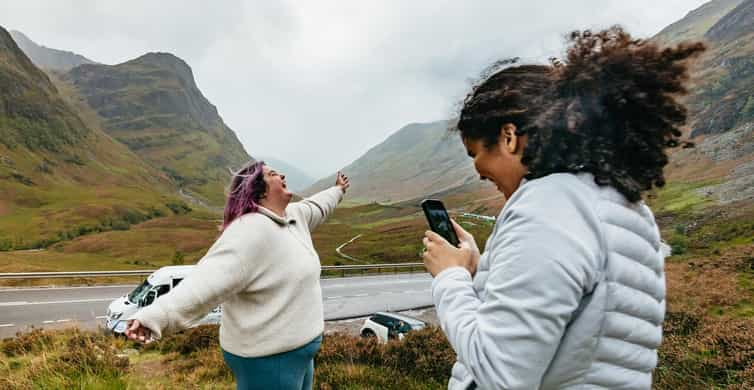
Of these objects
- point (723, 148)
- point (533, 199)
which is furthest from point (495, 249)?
point (723, 148)

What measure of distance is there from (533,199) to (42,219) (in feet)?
258

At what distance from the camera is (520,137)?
1.21 meters

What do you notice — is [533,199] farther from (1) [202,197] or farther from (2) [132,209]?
(1) [202,197]

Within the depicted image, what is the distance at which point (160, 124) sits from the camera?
172 metres

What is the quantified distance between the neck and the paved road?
40.7 ft

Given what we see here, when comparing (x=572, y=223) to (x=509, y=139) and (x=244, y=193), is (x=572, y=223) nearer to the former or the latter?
(x=509, y=139)

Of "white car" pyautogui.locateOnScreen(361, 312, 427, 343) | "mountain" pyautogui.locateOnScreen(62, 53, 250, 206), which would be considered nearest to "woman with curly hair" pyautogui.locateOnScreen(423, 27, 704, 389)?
"white car" pyautogui.locateOnScreen(361, 312, 427, 343)

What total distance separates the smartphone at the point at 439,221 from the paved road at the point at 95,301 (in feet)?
44.8

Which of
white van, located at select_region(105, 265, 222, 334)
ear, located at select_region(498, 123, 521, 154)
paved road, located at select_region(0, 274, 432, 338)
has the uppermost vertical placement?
ear, located at select_region(498, 123, 521, 154)

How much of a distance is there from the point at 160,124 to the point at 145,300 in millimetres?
182603

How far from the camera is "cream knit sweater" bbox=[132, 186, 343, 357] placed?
6.57 ft

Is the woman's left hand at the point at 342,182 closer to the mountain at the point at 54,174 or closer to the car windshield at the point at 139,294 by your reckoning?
the car windshield at the point at 139,294

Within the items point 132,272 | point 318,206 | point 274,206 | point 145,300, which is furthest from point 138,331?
point 132,272

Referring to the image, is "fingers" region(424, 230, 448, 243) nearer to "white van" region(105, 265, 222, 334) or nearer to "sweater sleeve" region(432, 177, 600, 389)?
"sweater sleeve" region(432, 177, 600, 389)
